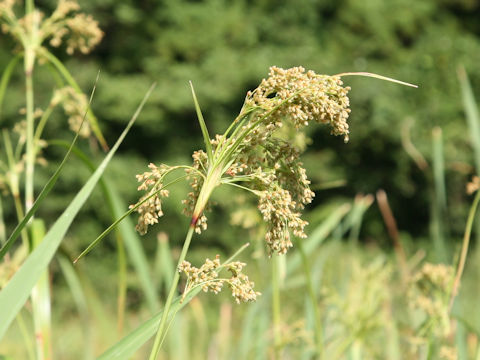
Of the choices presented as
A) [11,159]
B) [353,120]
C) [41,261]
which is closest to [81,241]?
[353,120]

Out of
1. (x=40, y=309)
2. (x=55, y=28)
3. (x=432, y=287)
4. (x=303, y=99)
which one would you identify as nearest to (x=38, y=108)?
(x=55, y=28)

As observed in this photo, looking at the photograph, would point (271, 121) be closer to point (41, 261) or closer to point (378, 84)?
point (41, 261)

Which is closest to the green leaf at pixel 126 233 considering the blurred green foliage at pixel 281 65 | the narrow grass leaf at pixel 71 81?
the narrow grass leaf at pixel 71 81

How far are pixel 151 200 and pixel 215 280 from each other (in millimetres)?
130

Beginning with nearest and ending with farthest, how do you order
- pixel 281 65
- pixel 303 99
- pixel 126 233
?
pixel 303 99
pixel 126 233
pixel 281 65

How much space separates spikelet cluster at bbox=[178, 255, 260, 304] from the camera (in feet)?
2.45

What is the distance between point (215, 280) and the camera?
0.79 metres

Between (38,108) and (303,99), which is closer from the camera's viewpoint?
(303,99)

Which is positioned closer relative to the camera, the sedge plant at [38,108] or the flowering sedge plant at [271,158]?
the flowering sedge plant at [271,158]

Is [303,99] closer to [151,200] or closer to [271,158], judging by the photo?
[271,158]

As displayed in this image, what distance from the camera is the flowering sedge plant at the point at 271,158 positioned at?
0.76 m

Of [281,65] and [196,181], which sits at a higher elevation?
[281,65]

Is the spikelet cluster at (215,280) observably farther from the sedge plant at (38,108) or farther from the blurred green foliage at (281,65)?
the blurred green foliage at (281,65)

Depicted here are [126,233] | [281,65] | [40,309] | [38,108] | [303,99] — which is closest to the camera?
[303,99]
